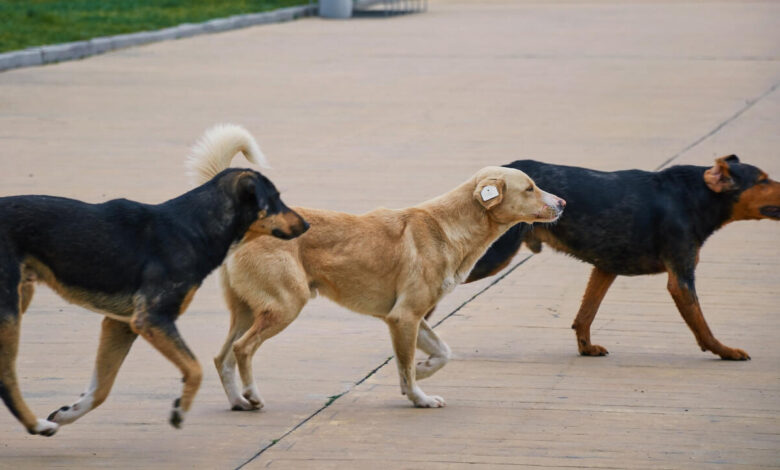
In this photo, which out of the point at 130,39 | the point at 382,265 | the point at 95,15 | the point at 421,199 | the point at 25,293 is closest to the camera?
the point at 25,293

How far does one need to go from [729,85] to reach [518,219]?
1520cm

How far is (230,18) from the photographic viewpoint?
30.6 meters

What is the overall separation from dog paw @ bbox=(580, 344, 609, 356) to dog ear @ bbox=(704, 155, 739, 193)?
1130 millimetres

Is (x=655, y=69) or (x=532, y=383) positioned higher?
(x=532, y=383)

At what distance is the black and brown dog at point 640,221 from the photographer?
784cm

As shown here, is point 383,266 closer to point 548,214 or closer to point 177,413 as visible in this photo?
point 548,214

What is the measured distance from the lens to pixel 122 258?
6102 mm

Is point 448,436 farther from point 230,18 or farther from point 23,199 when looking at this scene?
point 230,18

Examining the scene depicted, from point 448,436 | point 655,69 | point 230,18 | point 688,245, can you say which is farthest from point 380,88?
point 448,436

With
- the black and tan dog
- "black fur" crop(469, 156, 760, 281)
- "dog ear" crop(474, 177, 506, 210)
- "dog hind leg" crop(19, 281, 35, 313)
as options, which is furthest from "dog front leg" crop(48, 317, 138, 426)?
"black fur" crop(469, 156, 760, 281)

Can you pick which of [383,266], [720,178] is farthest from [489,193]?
[720,178]

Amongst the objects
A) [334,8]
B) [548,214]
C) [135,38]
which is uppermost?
[548,214]

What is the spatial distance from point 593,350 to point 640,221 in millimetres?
797

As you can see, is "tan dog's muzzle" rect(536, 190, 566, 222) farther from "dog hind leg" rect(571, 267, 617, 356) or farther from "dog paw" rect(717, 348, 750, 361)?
"dog paw" rect(717, 348, 750, 361)
